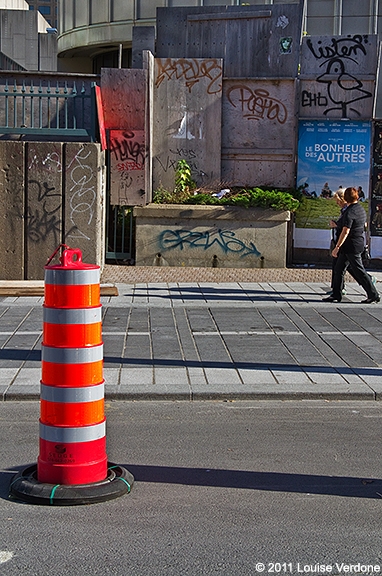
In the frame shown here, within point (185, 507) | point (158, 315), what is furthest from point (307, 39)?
point (185, 507)

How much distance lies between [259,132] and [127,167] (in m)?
2.67

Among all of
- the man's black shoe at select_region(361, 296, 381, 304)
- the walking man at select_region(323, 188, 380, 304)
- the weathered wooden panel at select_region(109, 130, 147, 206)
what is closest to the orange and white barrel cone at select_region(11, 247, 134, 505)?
the walking man at select_region(323, 188, 380, 304)

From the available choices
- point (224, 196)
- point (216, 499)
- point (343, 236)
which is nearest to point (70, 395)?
point (216, 499)

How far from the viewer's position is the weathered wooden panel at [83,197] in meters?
12.8

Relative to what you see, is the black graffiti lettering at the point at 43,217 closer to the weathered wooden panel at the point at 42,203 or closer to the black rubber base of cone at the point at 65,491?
the weathered wooden panel at the point at 42,203

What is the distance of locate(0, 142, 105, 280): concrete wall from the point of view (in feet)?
41.8

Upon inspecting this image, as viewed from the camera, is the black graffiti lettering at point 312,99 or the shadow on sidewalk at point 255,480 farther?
the black graffiti lettering at point 312,99

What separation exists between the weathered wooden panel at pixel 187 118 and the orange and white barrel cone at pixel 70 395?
10.7 m

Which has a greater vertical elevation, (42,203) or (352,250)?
(42,203)

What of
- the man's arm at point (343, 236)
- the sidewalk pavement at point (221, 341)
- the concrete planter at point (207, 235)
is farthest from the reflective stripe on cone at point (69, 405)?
the concrete planter at point (207, 235)

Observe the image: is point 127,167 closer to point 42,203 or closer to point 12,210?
point 42,203

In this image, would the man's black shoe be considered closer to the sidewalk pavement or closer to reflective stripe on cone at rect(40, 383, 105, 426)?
the sidewalk pavement

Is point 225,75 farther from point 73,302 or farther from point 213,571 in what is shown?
point 213,571

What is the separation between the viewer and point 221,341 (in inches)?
360
